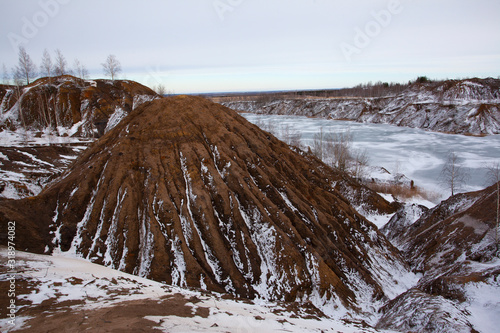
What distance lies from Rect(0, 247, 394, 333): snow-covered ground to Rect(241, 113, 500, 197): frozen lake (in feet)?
113

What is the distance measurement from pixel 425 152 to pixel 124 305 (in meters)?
60.5

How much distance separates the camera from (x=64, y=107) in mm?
56531

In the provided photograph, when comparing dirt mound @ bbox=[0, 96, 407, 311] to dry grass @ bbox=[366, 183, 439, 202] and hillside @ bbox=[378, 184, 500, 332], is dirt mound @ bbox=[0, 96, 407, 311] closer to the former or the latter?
hillside @ bbox=[378, 184, 500, 332]

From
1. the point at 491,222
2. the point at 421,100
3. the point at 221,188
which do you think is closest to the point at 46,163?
the point at 221,188

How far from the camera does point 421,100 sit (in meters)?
93.2

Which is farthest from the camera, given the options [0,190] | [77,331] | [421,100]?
[421,100]

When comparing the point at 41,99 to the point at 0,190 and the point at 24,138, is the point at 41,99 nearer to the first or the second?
the point at 24,138

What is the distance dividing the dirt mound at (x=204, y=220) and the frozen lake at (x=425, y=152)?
27357 millimetres

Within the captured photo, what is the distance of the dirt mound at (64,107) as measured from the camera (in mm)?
53781

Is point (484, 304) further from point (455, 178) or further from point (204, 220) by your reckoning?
point (455, 178)

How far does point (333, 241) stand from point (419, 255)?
748cm

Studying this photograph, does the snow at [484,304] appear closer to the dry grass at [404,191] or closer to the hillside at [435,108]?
the dry grass at [404,191]

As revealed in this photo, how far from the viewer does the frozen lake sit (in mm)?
40672

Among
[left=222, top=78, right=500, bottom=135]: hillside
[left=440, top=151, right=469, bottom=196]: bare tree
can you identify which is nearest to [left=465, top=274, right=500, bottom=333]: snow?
[left=440, top=151, right=469, bottom=196]: bare tree
